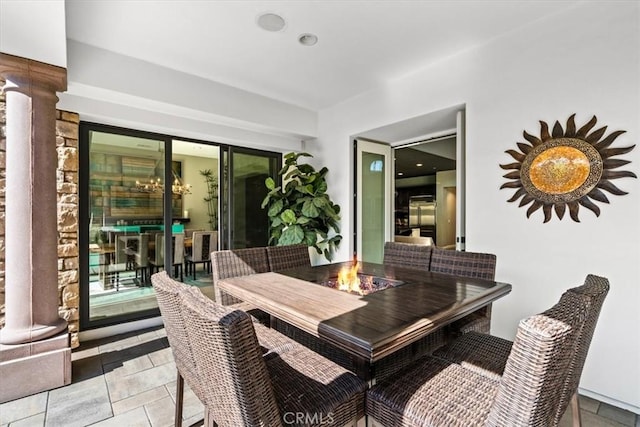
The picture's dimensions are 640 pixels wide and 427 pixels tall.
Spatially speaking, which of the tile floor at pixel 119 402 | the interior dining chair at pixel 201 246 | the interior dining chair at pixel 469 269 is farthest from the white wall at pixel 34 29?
the interior dining chair at pixel 201 246

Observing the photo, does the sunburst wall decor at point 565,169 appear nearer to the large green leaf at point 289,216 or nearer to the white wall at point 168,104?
the large green leaf at point 289,216

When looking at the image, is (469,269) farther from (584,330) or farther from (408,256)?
(584,330)

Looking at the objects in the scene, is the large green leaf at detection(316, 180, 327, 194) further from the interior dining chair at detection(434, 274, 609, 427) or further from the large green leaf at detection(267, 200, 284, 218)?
the interior dining chair at detection(434, 274, 609, 427)

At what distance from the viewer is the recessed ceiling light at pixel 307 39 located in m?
2.59

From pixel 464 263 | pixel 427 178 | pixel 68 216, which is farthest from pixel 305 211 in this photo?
pixel 427 178

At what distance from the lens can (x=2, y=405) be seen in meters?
2.14

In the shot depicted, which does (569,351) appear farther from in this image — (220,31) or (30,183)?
(30,183)

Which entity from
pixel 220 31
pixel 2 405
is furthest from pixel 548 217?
pixel 2 405

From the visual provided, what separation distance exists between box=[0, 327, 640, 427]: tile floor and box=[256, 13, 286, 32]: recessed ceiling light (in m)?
2.79

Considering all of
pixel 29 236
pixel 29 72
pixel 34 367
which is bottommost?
pixel 34 367

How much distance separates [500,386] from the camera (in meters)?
0.96

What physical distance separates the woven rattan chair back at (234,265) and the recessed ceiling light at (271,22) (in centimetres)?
178

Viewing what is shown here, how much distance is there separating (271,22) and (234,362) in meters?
2.40

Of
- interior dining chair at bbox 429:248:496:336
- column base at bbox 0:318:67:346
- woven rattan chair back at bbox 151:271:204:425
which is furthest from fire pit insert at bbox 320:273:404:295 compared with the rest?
column base at bbox 0:318:67:346
